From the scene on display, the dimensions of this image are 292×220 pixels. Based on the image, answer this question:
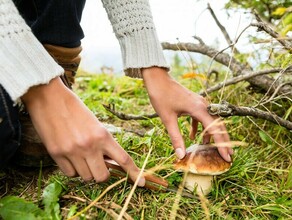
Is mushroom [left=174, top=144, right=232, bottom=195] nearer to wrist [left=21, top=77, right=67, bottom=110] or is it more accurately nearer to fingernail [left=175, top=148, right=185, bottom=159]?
fingernail [left=175, top=148, right=185, bottom=159]

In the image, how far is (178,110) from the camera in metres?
1.53

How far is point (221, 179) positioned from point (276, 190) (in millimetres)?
267

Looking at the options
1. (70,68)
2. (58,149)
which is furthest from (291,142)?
(58,149)

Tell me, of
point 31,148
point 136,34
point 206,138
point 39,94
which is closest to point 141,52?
point 136,34

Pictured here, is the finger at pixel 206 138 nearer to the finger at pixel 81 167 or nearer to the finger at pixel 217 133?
the finger at pixel 217 133

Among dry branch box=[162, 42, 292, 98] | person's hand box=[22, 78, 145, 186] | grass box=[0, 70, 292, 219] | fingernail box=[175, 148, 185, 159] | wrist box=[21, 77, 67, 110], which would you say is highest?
wrist box=[21, 77, 67, 110]

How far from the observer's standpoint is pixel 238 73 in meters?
2.43

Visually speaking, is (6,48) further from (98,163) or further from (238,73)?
(238,73)

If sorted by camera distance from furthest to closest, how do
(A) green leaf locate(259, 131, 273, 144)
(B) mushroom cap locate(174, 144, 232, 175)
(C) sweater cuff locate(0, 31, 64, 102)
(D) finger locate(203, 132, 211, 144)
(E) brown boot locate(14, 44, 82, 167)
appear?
1. (A) green leaf locate(259, 131, 273, 144)
2. (E) brown boot locate(14, 44, 82, 167)
3. (D) finger locate(203, 132, 211, 144)
4. (B) mushroom cap locate(174, 144, 232, 175)
5. (C) sweater cuff locate(0, 31, 64, 102)

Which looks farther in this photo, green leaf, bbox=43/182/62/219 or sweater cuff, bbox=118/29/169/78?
sweater cuff, bbox=118/29/169/78

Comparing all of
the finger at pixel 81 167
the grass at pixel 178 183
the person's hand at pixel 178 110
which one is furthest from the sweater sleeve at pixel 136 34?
the finger at pixel 81 167

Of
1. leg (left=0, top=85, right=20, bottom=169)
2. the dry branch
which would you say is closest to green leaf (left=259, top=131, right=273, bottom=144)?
the dry branch

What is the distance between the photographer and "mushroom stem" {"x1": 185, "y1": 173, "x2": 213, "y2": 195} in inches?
61.3

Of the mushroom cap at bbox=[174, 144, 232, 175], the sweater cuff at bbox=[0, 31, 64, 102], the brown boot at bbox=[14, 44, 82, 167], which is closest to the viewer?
the sweater cuff at bbox=[0, 31, 64, 102]
